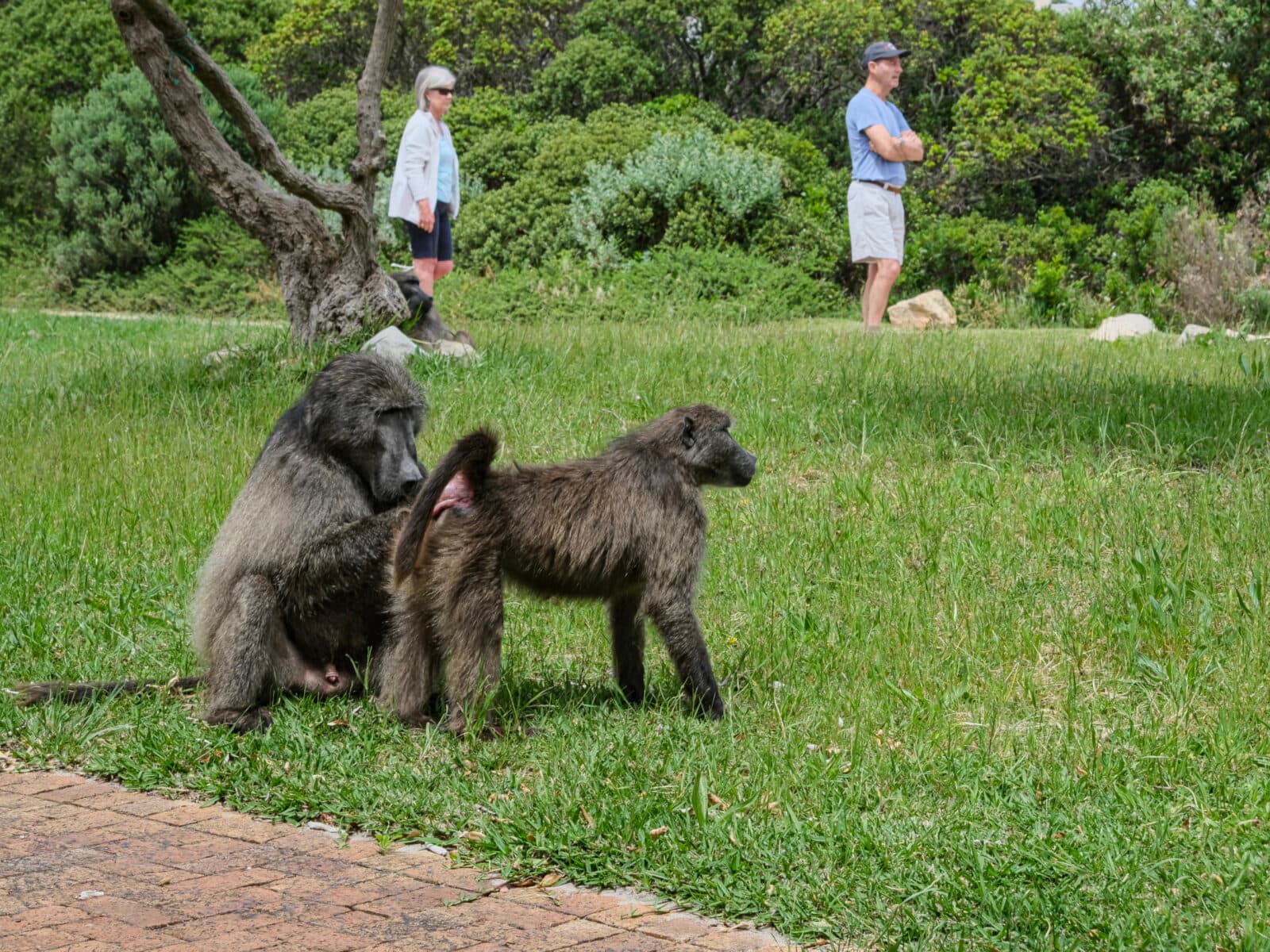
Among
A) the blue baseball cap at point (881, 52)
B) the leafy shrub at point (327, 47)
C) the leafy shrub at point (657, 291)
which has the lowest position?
the leafy shrub at point (657, 291)

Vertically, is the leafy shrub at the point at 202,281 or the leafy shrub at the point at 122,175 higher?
the leafy shrub at the point at 122,175

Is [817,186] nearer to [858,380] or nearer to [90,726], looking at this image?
[858,380]

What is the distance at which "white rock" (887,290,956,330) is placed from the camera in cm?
1658

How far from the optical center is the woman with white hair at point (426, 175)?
12906mm

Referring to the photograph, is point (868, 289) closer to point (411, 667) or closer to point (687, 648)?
point (687, 648)

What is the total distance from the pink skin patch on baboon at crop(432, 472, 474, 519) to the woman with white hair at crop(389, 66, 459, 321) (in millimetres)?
7734

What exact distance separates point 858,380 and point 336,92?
15.5 m

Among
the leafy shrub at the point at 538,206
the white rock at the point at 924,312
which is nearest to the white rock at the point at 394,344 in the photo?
the white rock at the point at 924,312

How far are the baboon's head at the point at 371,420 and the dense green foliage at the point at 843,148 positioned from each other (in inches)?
465

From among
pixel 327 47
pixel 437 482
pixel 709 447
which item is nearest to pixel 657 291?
pixel 327 47

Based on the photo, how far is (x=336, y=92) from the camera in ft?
76.0

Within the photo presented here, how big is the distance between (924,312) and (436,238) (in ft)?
19.8

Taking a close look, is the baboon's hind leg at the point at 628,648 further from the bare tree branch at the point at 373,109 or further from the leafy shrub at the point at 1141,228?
the leafy shrub at the point at 1141,228

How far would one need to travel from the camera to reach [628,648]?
17.8 ft
